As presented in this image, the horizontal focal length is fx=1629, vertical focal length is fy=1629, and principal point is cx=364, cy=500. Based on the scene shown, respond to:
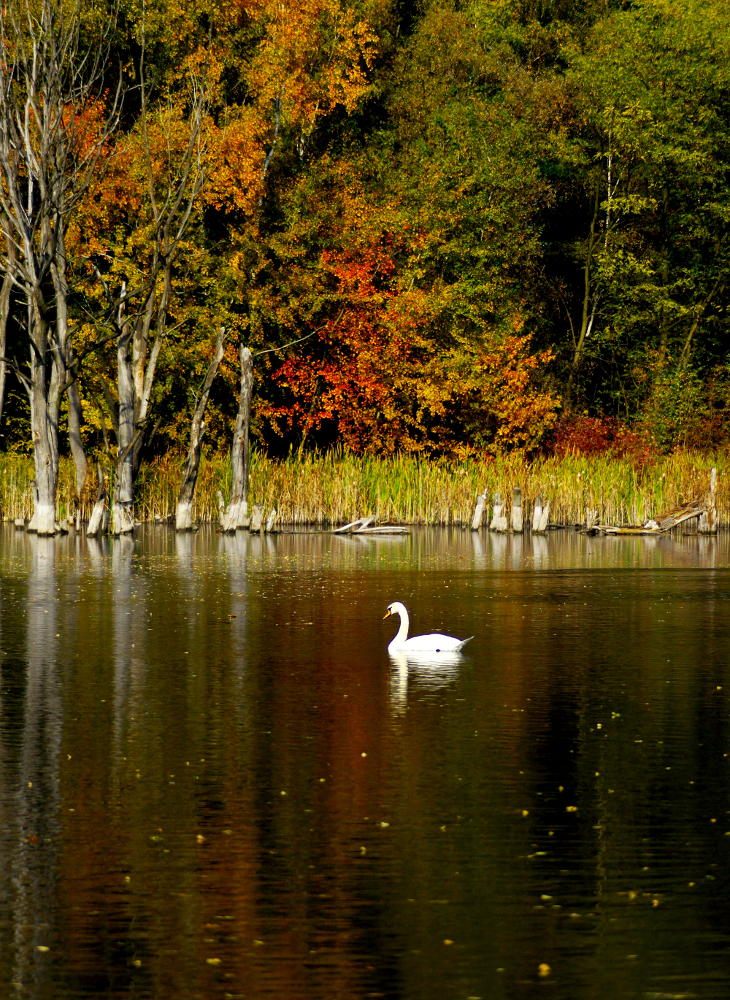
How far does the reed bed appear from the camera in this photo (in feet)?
132

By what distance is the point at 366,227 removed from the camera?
150ft

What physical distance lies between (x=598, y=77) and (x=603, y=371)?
956 centimetres

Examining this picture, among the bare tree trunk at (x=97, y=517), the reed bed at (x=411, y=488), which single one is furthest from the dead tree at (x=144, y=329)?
the reed bed at (x=411, y=488)

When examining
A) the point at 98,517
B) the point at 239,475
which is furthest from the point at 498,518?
the point at 98,517

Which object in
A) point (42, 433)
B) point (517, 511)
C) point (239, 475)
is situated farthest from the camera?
point (517, 511)

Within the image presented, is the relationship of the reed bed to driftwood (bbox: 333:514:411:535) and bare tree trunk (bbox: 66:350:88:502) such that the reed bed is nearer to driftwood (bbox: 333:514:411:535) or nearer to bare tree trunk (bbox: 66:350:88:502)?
bare tree trunk (bbox: 66:350:88:502)

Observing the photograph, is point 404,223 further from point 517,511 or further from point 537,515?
point 537,515

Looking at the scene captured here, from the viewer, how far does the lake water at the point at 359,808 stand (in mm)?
6969

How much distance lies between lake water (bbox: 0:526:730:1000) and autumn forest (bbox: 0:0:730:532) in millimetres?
20315

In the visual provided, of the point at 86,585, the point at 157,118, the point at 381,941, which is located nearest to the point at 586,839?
the point at 381,941

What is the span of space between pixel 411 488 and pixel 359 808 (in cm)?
3114

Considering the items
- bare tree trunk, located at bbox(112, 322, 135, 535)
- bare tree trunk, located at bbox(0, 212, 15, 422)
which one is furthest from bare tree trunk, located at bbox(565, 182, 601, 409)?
bare tree trunk, located at bbox(0, 212, 15, 422)

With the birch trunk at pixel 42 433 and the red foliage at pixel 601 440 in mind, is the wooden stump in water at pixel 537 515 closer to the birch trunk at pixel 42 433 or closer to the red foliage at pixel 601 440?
the red foliage at pixel 601 440

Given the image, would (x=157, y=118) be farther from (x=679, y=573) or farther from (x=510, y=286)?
(x=679, y=573)
